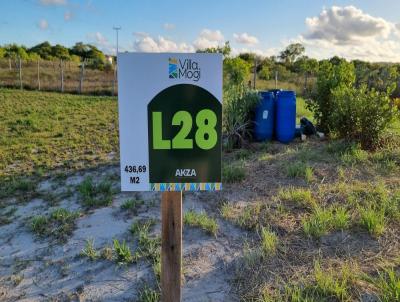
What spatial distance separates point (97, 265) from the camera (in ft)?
9.02

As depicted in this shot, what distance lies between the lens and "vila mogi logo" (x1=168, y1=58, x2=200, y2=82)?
1.82m

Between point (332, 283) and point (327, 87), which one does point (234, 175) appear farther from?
point (327, 87)

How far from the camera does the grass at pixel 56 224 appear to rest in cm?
325

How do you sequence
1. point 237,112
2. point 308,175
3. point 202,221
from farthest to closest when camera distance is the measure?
point 237,112
point 308,175
point 202,221

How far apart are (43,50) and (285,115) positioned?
3491cm

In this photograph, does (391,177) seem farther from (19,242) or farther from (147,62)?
(19,242)

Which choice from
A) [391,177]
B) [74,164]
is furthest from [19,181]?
[391,177]

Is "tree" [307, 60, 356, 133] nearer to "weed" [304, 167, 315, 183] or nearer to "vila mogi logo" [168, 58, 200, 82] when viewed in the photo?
"weed" [304, 167, 315, 183]

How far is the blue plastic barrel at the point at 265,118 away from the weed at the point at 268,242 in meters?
3.32

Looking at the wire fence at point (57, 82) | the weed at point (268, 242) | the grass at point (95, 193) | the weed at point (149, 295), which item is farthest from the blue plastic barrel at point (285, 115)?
the wire fence at point (57, 82)

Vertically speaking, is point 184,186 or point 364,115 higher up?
point 364,115

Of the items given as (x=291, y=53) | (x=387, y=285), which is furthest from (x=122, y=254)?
(x=291, y=53)

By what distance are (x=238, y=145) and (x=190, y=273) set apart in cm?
351

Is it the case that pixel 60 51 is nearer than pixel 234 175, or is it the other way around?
pixel 234 175
